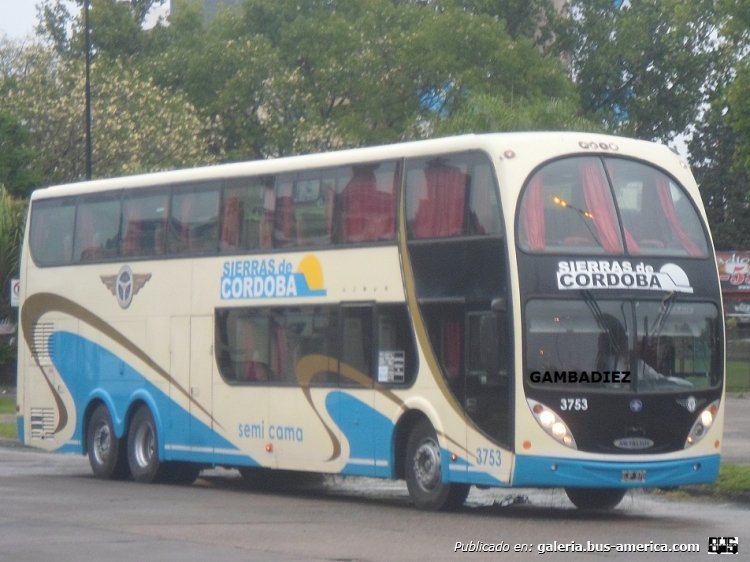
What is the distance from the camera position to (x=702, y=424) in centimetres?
1653

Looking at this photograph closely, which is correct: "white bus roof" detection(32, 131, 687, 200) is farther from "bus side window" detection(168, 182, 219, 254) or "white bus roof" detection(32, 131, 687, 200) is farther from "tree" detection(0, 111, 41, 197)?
"tree" detection(0, 111, 41, 197)

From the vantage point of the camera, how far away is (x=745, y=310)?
242 ft

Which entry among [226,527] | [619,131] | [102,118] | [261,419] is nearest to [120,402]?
[261,419]

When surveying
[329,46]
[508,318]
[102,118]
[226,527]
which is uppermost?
[329,46]

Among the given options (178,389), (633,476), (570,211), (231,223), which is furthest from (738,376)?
(633,476)

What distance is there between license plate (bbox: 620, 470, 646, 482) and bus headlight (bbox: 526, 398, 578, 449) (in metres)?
0.58

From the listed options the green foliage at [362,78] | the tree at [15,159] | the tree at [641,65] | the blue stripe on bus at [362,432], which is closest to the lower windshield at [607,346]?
the blue stripe on bus at [362,432]

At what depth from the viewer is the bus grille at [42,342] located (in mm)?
23750

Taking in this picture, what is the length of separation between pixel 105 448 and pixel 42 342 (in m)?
2.24

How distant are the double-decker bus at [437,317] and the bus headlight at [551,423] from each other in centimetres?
1

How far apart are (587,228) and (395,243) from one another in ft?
7.38

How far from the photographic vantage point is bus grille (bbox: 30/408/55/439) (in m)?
23.6

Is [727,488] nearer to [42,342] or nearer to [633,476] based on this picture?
[633,476]

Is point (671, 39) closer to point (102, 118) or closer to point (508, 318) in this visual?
point (102, 118)
